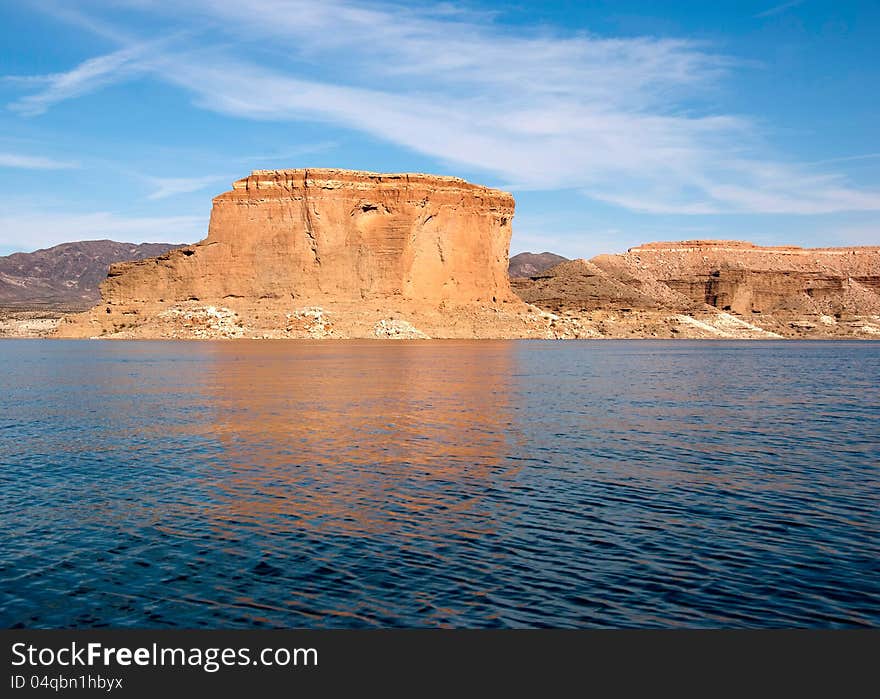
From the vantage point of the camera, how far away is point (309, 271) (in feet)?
334

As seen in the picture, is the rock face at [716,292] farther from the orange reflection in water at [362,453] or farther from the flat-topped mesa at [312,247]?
the orange reflection in water at [362,453]

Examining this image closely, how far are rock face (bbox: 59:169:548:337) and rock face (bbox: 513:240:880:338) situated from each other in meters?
25.6

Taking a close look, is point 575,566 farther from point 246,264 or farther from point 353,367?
point 246,264

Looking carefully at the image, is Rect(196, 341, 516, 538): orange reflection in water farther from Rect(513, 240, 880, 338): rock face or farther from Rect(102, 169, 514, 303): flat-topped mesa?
Rect(513, 240, 880, 338): rock face

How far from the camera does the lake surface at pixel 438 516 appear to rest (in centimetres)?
892

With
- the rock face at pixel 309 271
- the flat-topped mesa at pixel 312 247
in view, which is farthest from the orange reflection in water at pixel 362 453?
the flat-topped mesa at pixel 312 247

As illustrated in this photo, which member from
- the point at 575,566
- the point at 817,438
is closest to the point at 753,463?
the point at 817,438

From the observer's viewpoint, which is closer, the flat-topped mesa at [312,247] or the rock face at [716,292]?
the flat-topped mesa at [312,247]

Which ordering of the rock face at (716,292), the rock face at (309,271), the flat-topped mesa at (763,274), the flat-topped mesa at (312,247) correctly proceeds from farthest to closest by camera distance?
the flat-topped mesa at (763,274) < the rock face at (716,292) < the flat-topped mesa at (312,247) < the rock face at (309,271)

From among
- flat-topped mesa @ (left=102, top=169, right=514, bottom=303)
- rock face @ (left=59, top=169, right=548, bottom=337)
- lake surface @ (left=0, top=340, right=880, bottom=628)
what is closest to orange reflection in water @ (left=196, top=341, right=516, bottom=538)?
lake surface @ (left=0, top=340, right=880, bottom=628)

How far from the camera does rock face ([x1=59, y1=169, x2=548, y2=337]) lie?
99.4m

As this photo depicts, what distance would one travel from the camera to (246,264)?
10281cm

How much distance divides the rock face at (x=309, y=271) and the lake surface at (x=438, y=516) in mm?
72206

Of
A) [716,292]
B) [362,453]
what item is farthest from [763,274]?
[362,453]
